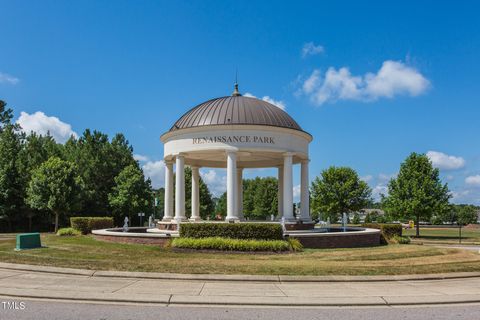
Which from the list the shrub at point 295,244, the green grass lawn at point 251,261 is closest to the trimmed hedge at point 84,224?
the green grass lawn at point 251,261

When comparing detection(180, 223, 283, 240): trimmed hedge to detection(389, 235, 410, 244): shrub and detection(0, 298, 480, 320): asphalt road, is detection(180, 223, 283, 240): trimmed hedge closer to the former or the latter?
detection(0, 298, 480, 320): asphalt road

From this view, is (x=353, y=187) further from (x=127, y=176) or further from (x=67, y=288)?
(x=67, y=288)

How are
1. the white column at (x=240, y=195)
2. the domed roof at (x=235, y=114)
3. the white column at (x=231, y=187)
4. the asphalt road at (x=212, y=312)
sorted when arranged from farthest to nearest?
the white column at (x=240, y=195) < the domed roof at (x=235, y=114) < the white column at (x=231, y=187) < the asphalt road at (x=212, y=312)

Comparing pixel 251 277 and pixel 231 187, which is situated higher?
pixel 231 187

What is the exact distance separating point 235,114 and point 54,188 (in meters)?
22.7

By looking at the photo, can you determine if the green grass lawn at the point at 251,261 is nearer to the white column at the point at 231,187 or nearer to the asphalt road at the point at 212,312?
the asphalt road at the point at 212,312

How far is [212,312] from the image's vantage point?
9.63m

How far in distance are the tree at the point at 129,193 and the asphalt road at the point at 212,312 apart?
46.3 m

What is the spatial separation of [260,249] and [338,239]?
6.34 m

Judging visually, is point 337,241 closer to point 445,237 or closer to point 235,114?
point 235,114

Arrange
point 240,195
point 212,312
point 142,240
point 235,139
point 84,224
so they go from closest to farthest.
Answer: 1. point 212,312
2. point 142,240
3. point 235,139
4. point 84,224
5. point 240,195

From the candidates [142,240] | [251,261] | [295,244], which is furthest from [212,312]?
[142,240]

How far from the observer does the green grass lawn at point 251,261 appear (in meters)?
15.1

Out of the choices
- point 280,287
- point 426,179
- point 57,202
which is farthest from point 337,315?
point 426,179
